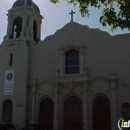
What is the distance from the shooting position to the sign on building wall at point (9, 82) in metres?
28.1

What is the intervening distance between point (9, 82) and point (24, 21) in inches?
291

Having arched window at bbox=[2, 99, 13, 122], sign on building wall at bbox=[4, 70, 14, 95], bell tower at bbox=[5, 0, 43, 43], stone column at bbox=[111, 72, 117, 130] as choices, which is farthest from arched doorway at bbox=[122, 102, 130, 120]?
bell tower at bbox=[5, 0, 43, 43]

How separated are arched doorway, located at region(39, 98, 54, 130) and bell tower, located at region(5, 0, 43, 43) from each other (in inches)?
303

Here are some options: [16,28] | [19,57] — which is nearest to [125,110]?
[19,57]

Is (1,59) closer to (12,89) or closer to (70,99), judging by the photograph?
(12,89)

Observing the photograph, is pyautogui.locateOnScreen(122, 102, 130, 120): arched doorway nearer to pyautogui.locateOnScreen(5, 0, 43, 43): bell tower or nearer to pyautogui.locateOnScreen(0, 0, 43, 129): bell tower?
pyautogui.locateOnScreen(0, 0, 43, 129): bell tower

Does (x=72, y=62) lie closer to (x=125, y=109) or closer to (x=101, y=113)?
(x=101, y=113)

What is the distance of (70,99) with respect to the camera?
85.0 ft

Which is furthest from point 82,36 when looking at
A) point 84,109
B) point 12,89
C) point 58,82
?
point 12,89

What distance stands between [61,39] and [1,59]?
738cm

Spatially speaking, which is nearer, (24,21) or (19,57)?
(19,57)

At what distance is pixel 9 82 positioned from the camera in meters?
28.4

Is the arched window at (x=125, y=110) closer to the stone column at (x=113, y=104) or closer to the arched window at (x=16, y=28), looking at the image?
the stone column at (x=113, y=104)

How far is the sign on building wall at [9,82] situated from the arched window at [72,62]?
20.4ft
